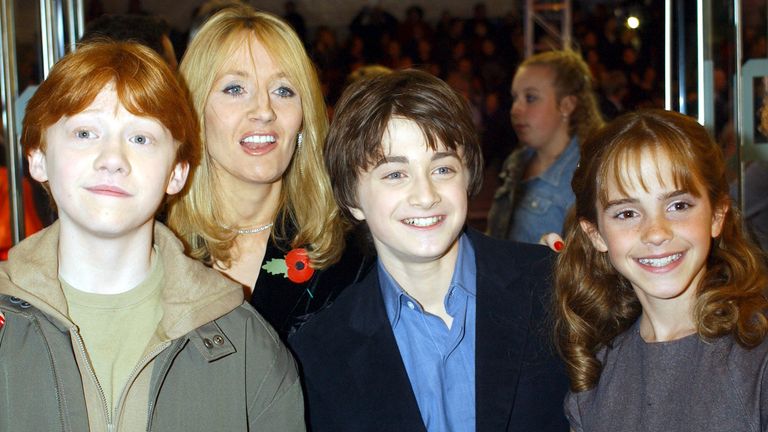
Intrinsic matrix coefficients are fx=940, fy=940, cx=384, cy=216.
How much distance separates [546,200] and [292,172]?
183 cm

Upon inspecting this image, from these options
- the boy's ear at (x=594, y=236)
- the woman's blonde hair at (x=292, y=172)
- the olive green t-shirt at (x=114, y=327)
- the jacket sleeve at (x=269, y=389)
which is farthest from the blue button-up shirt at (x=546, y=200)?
the olive green t-shirt at (x=114, y=327)

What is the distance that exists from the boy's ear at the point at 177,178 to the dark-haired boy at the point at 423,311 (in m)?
0.41

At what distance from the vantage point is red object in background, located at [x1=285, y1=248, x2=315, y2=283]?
2598 mm

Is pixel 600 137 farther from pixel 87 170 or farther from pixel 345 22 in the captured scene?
pixel 345 22

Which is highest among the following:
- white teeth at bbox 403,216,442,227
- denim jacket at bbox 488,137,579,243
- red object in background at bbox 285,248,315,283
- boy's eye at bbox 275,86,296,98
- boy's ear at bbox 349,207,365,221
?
boy's eye at bbox 275,86,296,98

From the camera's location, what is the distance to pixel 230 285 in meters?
2.10

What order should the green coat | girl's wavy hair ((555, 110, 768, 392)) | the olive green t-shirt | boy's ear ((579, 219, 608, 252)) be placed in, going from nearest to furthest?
the green coat → the olive green t-shirt → girl's wavy hair ((555, 110, 768, 392)) → boy's ear ((579, 219, 608, 252))

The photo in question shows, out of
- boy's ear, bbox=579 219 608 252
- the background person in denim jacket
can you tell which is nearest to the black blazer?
boy's ear, bbox=579 219 608 252

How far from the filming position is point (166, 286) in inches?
80.7

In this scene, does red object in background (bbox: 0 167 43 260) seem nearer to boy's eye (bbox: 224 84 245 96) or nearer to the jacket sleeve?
boy's eye (bbox: 224 84 245 96)

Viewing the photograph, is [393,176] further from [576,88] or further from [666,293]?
[576,88]

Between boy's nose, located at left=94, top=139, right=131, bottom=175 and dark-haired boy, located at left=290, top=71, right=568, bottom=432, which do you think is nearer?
boy's nose, located at left=94, top=139, right=131, bottom=175

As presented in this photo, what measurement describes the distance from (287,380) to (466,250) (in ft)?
2.00

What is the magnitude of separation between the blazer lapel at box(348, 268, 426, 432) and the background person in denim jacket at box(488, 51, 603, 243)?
7.03 feet
